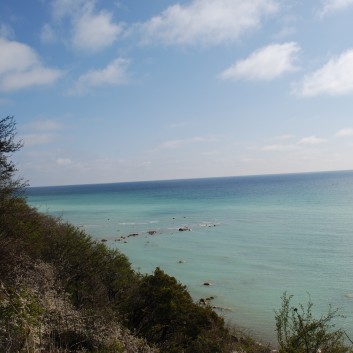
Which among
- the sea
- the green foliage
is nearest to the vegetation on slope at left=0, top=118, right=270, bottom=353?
the green foliage

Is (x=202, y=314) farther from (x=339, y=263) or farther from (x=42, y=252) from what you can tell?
(x=339, y=263)

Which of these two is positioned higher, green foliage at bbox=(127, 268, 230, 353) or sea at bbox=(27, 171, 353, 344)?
green foliage at bbox=(127, 268, 230, 353)

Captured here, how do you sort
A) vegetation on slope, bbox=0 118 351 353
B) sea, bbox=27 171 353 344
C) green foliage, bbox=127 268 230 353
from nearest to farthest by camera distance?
vegetation on slope, bbox=0 118 351 353 < green foliage, bbox=127 268 230 353 < sea, bbox=27 171 353 344

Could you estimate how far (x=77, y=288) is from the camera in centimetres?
1766

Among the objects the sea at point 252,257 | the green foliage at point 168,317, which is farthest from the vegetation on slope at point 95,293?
the sea at point 252,257

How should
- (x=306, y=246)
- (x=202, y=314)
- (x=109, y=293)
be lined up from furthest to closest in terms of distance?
1. (x=306, y=246)
2. (x=109, y=293)
3. (x=202, y=314)

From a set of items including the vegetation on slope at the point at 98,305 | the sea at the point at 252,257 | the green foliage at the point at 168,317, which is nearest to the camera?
the vegetation on slope at the point at 98,305

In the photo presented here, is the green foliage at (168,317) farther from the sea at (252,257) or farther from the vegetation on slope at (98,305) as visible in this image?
the sea at (252,257)

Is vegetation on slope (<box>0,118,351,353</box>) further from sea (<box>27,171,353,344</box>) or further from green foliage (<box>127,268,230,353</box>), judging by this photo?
sea (<box>27,171,353,344</box>)

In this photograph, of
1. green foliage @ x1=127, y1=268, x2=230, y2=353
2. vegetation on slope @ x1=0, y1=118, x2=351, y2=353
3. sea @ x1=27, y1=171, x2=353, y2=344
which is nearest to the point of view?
vegetation on slope @ x1=0, y1=118, x2=351, y2=353

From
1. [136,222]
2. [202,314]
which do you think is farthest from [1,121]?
[136,222]

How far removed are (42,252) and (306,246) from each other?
36399mm

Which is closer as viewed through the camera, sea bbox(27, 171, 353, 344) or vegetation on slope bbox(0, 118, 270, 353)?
vegetation on slope bbox(0, 118, 270, 353)

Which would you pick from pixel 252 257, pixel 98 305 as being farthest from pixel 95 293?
pixel 252 257
